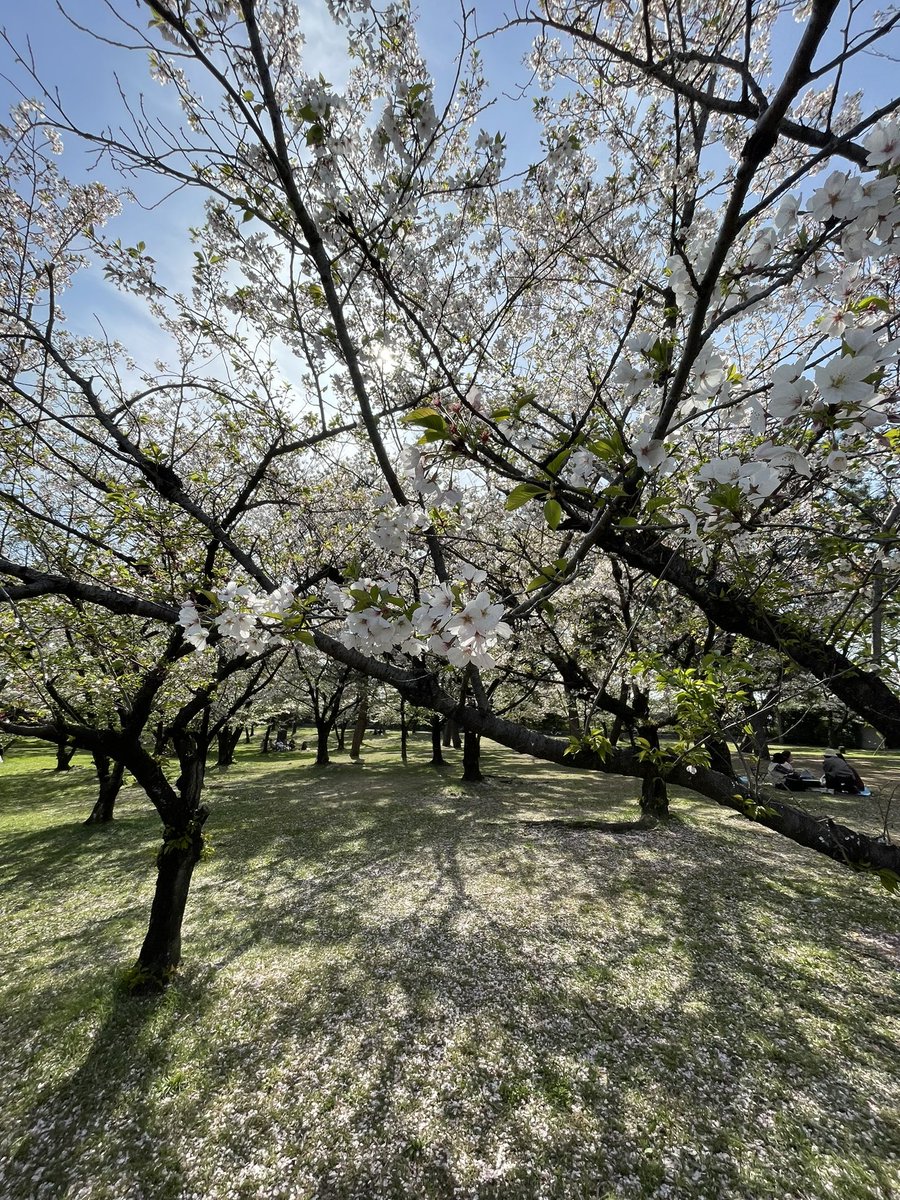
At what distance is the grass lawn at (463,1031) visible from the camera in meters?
3.08

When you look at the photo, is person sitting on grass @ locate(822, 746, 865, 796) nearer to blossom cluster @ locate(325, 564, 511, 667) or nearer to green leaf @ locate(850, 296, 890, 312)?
green leaf @ locate(850, 296, 890, 312)

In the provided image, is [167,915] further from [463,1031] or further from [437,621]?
[437,621]

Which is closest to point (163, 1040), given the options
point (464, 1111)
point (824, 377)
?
point (464, 1111)

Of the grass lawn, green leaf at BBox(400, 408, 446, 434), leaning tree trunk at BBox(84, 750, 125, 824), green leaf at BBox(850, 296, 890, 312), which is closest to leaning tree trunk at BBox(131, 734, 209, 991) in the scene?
the grass lawn

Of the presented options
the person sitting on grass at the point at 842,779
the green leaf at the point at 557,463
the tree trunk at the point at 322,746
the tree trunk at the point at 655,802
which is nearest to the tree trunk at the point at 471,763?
the tree trunk at the point at 655,802

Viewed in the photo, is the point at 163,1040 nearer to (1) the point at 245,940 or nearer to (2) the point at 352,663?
(1) the point at 245,940

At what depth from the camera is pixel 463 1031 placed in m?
4.21

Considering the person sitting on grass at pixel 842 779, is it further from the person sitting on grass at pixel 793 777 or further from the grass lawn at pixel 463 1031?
the grass lawn at pixel 463 1031

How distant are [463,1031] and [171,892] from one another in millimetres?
3091

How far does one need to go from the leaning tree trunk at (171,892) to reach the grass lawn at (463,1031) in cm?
23

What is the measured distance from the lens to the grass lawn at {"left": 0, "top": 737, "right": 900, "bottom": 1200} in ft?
10.1

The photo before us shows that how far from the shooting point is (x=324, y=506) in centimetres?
769

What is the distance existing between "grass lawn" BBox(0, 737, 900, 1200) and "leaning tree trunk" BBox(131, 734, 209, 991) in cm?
23

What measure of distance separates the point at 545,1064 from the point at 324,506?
691 centimetres
